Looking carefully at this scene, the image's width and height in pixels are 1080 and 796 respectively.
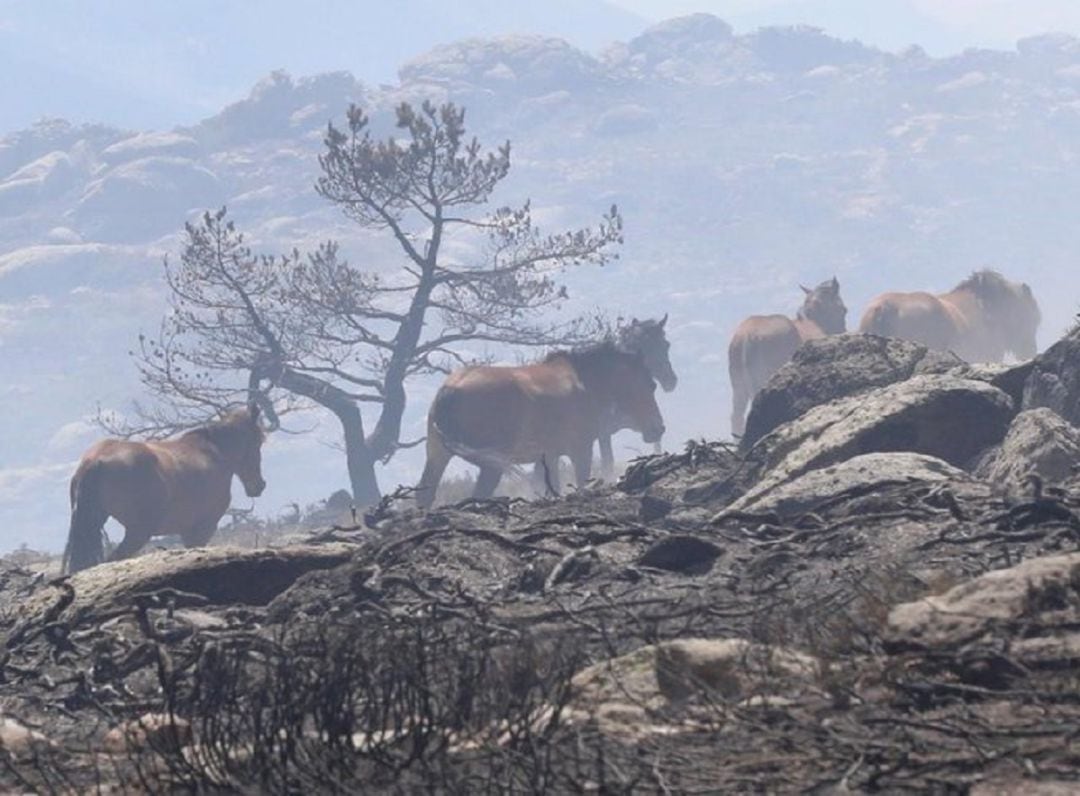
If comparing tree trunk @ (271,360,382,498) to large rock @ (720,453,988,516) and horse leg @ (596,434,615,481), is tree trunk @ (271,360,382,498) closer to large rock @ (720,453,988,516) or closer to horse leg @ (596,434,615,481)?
horse leg @ (596,434,615,481)

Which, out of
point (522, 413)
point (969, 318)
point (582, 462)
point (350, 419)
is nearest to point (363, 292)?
point (350, 419)

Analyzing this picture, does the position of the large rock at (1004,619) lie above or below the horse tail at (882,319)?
below

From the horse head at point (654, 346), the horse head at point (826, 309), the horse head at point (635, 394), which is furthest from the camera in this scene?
the horse head at point (826, 309)

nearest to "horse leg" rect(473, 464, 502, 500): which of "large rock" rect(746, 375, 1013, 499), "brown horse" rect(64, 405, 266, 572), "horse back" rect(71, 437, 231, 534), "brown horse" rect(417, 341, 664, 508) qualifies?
"brown horse" rect(417, 341, 664, 508)

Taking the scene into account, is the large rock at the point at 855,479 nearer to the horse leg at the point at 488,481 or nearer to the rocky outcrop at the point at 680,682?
the rocky outcrop at the point at 680,682

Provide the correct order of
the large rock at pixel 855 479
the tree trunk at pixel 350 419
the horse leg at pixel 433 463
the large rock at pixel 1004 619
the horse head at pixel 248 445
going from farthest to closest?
1. the tree trunk at pixel 350 419
2. the horse leg at pixel 433 463
3. the horse head at pixel 248 445
4. the large rock at pixel 855 479
5. the large rock at pixel 1004 619

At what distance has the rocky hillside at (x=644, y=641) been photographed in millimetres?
4938

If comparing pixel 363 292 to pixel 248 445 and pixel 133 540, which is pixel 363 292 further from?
pixel 133 540

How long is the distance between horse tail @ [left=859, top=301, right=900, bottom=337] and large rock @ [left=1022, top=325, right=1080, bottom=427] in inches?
618

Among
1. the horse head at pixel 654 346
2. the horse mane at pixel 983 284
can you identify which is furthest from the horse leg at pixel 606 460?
the horse mane at pixel 983 284

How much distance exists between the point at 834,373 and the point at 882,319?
13832mm

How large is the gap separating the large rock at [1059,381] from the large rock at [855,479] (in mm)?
1392

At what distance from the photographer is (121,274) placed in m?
195

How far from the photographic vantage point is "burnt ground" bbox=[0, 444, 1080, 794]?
486 centimetres
